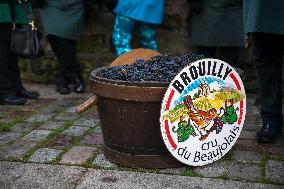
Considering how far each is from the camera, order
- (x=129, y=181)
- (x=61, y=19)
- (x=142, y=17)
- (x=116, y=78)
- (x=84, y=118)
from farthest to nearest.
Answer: (x=61, y=19) < (x=142, y=17) < (x=84, y=118) < (x=116, y=78) < (x=129, y=181)

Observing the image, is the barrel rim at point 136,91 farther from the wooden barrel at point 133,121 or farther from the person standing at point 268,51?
the person standing at point 268,51

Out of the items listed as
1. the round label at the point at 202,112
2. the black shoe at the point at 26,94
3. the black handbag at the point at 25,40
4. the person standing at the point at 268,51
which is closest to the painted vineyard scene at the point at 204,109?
the round label at the point at 202,112

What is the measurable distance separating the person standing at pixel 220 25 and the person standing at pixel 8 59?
170 cm

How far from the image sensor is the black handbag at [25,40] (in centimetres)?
416

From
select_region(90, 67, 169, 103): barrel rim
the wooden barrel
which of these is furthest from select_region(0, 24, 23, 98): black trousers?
select_region(90, 67, 169, 103): barrel rim

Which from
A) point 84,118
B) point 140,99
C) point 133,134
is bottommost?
point 84,118

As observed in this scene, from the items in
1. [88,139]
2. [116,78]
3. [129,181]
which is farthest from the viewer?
[88,139]

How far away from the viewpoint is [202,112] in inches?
103

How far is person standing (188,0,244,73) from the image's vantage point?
402 cm

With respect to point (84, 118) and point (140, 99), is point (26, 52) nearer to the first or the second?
point (84, 118)

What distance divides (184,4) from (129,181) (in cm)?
280

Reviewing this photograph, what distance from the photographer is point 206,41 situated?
418cm

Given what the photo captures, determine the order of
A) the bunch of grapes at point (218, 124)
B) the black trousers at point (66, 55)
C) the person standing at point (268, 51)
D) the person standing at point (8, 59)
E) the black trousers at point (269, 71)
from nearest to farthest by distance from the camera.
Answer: the bunch of grapes at point (218, 124) → the person standing at point (268, 51) → the black trousers at point (269, 71) → the person standing at point (8, 59) → the black trousers at point (66, 55)

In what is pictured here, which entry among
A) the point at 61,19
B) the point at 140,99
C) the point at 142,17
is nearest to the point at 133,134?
the point at 140,99
